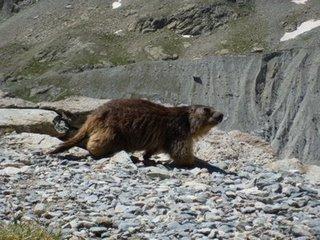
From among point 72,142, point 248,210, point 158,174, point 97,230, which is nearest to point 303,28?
point 72,142

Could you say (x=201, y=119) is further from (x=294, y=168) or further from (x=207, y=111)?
(x=294, y=168)

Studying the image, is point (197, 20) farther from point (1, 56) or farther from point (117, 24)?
point (1, 56)

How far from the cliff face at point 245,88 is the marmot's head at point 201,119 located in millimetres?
31502

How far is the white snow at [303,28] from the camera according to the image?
3740 inches

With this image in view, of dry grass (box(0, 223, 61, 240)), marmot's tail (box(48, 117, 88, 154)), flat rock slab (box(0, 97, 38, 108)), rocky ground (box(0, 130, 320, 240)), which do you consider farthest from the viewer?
flat rock slab (box(0, 97, 38, 108))

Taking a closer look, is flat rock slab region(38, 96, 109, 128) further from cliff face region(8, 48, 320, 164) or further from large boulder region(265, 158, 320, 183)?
cliff face region(8, 48, 320, 164)

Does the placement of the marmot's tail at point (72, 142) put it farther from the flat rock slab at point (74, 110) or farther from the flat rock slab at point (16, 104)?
the flat rock slab at point (16, 104)

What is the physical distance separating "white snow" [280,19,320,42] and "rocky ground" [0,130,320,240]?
8399 centimetres

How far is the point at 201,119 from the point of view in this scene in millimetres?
15250

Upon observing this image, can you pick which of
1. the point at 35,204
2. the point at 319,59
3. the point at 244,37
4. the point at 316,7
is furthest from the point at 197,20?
the point at 35,204

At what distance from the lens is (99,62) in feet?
319

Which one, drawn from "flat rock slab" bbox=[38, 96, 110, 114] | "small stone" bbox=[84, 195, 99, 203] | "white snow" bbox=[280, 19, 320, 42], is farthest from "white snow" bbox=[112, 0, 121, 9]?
"small stone" bbox=[84, 195, 99, 203]

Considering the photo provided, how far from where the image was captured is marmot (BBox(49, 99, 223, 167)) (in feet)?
47.0

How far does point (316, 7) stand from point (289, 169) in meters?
90.8
